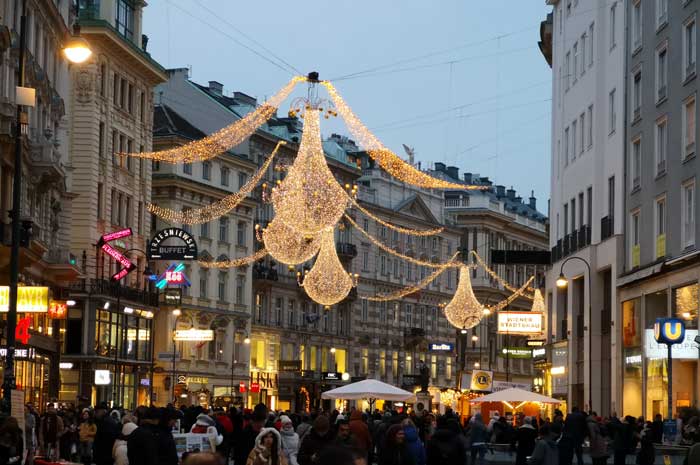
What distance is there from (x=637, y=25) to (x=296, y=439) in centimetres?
3320

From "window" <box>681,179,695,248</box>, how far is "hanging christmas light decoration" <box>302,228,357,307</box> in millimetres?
27749

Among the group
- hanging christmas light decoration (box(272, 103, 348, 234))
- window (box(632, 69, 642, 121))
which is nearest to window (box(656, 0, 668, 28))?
window (box(632, 69, 642, 121))

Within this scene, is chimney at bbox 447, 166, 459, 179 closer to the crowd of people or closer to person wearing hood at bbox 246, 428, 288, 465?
the crowd of people

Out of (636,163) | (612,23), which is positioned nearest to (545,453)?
(636,163)

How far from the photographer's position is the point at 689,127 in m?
44.6

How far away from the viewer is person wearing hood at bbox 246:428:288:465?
18547 millimetres

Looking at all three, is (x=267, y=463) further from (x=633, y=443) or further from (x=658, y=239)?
(x=658, y=239)

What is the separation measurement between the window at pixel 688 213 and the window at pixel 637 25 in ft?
24.3

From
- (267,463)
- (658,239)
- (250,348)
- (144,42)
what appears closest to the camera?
(267,463)

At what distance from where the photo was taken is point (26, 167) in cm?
4884

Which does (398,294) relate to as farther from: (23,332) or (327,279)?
(23,332)

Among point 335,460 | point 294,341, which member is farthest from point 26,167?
point 294,341

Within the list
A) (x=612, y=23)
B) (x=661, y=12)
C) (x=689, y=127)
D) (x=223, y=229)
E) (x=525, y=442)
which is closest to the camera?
(x=525, y=442)

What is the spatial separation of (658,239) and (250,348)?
176 feet
